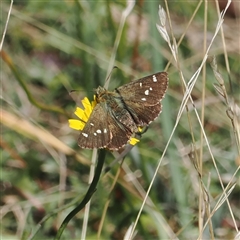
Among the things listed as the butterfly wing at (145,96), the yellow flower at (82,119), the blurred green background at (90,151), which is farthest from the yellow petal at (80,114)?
the blurred green background at (90,151)

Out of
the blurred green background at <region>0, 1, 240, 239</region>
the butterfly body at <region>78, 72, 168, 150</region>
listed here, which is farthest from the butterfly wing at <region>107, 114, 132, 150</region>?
the blurred green background at <region>0, 1, 240, 239</region>

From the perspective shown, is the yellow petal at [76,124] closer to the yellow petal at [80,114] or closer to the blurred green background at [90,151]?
the yellow petal at [80,114]

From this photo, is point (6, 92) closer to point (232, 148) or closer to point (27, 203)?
point (27, 203)

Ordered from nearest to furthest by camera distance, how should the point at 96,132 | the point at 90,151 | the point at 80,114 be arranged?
the point at 96,132 → the point at 80,114 → the point at 90,151

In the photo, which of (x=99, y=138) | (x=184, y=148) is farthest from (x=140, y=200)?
(x=99, y=138)

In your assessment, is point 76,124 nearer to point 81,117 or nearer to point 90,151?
point 81,117

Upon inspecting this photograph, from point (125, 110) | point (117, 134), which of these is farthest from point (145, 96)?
point (117, 134)

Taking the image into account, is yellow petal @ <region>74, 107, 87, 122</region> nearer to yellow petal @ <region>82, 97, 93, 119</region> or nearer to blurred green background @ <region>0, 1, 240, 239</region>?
yellow petal @ <region>82, 97, 93, 119</region>
